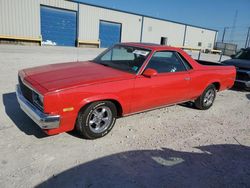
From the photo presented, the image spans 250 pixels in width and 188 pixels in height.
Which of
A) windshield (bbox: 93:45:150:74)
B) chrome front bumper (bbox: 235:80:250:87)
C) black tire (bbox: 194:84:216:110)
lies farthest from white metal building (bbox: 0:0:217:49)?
black tire (bbox: 194:84:216:110)

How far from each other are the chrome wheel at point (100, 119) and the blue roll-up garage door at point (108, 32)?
80.1 feet

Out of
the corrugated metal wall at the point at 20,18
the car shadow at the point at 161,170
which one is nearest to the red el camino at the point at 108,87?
the car shadow at the point at 161,170

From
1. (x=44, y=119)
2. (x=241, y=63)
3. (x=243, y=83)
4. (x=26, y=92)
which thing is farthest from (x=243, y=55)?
(x=44, y=119)

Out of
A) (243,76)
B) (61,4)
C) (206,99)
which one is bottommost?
(206,99)

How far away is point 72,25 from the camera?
80.6 feet

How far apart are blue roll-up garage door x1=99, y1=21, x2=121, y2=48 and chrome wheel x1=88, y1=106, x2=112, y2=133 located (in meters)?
24.4

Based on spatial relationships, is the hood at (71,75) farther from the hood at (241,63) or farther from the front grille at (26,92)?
the hood at (241,63)

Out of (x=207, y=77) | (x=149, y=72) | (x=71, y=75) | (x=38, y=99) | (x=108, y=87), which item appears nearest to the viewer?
(x=38, y=99)

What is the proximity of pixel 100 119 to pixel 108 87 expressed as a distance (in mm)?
588

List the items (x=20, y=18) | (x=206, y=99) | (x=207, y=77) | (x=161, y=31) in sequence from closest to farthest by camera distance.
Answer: (x=207, y=77) → (x=206, y=99) → (x=20, y=18) → (x=161, y=31)

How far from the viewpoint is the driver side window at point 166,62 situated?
461 cm

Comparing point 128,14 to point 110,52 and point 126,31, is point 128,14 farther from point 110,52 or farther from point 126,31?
point 110,52

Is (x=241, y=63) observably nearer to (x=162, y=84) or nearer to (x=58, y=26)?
(x=162, y=84)

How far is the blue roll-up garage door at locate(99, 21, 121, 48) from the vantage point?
27.1 meters
